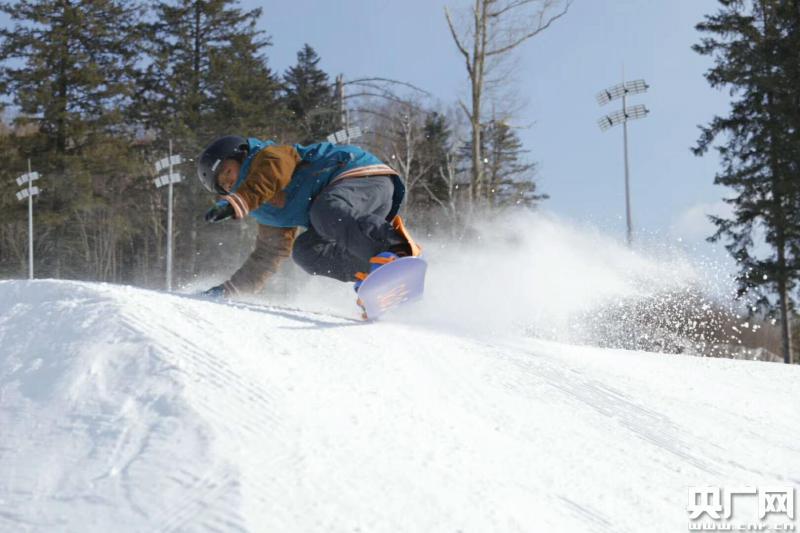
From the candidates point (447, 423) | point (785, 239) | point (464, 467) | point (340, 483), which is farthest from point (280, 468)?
→ point (785, 239)

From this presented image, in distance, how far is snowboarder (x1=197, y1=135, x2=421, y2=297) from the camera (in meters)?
3.86

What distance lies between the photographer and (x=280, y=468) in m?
1.77

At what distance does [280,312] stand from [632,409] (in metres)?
1.72

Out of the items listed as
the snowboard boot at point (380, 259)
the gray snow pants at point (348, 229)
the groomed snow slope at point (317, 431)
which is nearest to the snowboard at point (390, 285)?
the snowboard boot at point (380, 259)

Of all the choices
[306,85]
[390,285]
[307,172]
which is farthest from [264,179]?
[306,85]

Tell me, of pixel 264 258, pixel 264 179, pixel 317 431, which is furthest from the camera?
pixel 264 258

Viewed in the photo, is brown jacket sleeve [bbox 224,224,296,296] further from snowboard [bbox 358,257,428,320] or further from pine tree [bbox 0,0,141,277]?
pine tree [bbox 0,0,141,277]

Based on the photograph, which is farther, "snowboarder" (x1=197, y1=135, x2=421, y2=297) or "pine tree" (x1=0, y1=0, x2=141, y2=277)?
"pine tree" (x1=0, y1=0, x2=141, y2=277)

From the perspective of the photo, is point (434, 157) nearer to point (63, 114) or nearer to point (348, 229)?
point (63, 114)

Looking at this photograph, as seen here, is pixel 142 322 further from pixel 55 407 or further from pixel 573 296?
pixel 573 296

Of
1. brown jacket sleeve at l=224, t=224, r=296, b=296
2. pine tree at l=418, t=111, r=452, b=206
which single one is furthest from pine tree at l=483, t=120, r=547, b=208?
brown jacket sleeve at l=224, t=224, r=296, b=296

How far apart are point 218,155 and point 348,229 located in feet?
3.07

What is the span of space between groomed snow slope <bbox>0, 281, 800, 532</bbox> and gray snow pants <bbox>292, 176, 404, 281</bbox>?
2.51 ft

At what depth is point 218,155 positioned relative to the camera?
4109 millimetres
